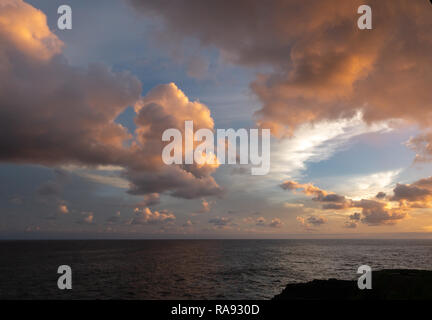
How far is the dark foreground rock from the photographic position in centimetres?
2225

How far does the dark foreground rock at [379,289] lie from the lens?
22.2 meters

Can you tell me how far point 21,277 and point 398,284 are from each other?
7089 cm

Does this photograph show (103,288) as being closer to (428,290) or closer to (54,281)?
(54,281)

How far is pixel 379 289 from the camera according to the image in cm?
2467

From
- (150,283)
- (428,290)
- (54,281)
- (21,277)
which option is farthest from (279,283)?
(21,277)

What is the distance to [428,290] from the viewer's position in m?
→ 21.4
